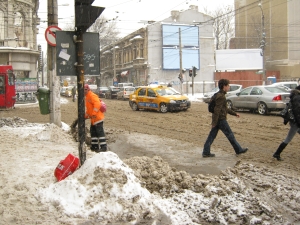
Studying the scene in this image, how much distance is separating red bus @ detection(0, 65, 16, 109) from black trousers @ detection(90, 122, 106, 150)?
17221 millimetres

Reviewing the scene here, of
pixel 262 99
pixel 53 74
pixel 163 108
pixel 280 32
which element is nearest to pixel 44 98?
pixel 53 74

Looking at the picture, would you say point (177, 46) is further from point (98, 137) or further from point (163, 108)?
point (98, 137)

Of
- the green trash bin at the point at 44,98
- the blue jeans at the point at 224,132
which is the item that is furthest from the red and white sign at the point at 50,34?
the blue jeans at the point at 224,132

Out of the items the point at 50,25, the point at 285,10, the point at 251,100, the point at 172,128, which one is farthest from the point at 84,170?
the point at 285,10

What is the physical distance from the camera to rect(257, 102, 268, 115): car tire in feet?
58.5

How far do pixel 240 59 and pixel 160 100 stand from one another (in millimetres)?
35268

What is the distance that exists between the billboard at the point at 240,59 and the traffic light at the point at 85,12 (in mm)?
48436

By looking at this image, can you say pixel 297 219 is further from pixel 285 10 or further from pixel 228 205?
pixel 285 10

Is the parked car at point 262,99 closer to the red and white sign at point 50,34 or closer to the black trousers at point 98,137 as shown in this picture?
the red and white sign at point 50,34

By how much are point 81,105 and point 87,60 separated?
800 millimetres

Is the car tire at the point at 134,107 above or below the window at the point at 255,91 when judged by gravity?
below

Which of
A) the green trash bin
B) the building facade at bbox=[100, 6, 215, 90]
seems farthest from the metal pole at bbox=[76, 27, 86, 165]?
the building facade at bbox=[100, 6, 215, 90]

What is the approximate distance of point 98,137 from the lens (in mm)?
8555

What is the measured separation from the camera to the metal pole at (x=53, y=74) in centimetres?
1090
